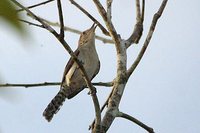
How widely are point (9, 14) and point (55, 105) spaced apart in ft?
22.3

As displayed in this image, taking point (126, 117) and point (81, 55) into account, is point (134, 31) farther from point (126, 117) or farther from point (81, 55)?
point (81, 55)

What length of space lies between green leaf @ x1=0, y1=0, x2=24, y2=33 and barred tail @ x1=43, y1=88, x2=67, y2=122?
6.49 metres

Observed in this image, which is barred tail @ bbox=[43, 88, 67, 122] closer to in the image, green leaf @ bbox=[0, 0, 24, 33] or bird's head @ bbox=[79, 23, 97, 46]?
bird's head @ bbox=[79, 23, 97, 46]

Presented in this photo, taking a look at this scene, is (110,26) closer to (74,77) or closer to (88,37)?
(74,77)

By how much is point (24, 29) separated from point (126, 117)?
3249 millimetres

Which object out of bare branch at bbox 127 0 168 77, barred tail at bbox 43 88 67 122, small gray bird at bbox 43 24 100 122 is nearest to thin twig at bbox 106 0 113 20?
bare branch at bbox 127 0 168 77

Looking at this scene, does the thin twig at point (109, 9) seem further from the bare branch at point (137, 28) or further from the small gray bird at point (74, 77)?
the small gray bird at point (74, 77)

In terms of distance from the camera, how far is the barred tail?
702cm

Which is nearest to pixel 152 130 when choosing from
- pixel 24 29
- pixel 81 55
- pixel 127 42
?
pixel 127 42

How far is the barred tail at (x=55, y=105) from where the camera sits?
7.02m

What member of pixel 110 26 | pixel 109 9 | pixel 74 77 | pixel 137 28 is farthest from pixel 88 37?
pixel 110 26

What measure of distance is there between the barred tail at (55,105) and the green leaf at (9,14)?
6494 millimetres

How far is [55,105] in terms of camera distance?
7301 millimetres

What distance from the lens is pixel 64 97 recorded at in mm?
7457
